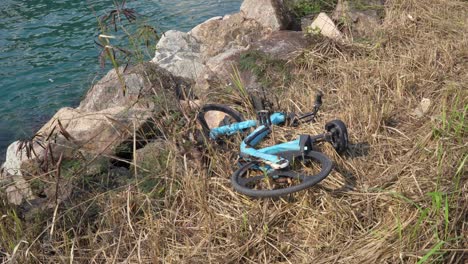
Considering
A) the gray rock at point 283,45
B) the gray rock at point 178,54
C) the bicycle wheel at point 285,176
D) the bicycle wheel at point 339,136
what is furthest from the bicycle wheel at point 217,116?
the gray rock at point 178,54

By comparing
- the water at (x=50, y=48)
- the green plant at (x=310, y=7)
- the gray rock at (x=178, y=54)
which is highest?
the green plant at (x=310, y=7)

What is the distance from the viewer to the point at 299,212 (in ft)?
11.0

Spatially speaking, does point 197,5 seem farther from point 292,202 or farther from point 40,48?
point 292,202

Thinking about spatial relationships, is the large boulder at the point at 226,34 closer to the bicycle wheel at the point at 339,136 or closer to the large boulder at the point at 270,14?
the large boulder at the point at 270,14

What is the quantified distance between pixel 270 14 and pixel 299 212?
4548 millimetres

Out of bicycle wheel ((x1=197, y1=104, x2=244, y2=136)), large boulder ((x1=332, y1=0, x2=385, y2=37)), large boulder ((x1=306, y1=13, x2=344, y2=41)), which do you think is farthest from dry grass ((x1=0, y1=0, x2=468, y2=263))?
large boulder ((x1=332, y1=0, x2=385, y2=37))

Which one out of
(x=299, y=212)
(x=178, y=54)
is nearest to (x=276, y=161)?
(x=299, y=212)

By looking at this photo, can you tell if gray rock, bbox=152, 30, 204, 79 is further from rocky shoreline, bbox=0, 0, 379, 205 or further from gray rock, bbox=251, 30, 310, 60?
gray rock, bbox=251, 30, 310, 60

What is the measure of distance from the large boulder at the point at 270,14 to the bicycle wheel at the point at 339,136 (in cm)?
365

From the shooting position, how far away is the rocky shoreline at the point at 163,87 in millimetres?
3877

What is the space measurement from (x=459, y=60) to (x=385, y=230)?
3.12 m

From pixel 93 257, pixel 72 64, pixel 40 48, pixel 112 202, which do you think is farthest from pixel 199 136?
pixel 40 48

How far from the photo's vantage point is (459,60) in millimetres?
5387

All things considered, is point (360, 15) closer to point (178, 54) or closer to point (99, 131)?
point (178, 54)
